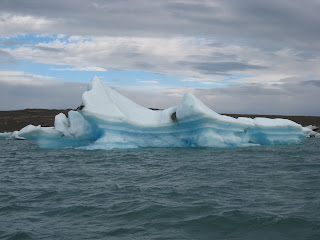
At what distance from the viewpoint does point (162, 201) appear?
22.7ft

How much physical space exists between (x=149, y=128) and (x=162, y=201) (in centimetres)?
1030

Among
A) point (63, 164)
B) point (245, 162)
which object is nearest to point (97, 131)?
point (63, 164)

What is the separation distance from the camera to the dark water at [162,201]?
210 inches

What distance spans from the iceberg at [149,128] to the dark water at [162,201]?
4781mm

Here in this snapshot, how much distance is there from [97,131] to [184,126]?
15.1 feet

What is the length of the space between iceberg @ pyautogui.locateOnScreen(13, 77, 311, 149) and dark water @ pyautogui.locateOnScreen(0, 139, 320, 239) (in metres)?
4.78

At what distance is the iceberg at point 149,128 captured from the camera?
1658 cm

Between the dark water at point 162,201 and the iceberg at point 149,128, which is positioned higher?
the iceberg at point 149,128

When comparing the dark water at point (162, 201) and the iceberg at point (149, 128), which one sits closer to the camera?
the dark water at point (162, 201)

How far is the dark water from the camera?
210 inches

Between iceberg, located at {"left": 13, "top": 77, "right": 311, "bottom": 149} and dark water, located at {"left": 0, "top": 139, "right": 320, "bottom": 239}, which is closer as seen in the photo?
dark water, located at {"left": 0, "top": 139, "right": 320, "bottom": 239}

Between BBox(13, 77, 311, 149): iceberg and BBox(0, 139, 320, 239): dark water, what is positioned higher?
BBox(13, 77, 311, 149): iceberg

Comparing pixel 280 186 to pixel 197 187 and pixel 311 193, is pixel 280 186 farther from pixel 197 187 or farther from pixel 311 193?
pixel 197 187

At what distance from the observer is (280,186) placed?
821cm
